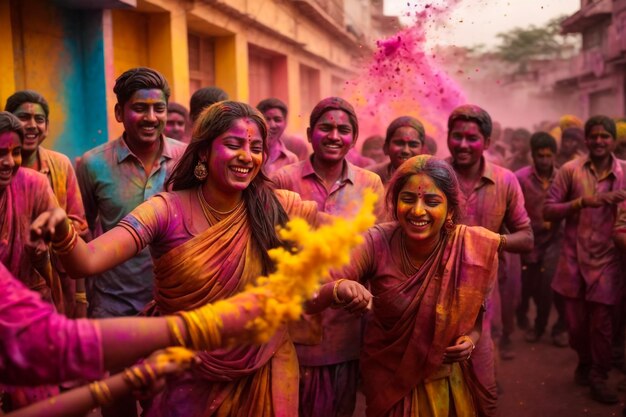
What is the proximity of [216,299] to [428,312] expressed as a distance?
46.3 inches

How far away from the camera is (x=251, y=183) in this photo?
3.55 m

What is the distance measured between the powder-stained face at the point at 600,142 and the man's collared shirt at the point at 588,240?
99mm

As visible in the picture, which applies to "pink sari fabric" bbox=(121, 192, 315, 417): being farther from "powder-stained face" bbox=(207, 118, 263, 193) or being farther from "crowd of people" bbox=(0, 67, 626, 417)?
"powder-stained face" bbox=(207, 118, 263, 193)

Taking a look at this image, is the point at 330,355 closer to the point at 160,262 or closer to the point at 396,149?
the point at 160,262

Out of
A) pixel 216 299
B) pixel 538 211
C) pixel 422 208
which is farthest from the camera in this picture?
pixel 538 211

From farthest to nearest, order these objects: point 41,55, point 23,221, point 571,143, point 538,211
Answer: point 571,143
point 41,55
point 538,211
point 23,221

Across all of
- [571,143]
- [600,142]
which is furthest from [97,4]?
[571,143]

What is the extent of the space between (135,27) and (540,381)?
7656 mm

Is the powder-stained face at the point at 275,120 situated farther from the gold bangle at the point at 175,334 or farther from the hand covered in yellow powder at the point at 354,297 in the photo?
the gold bangle at the point at 175,334

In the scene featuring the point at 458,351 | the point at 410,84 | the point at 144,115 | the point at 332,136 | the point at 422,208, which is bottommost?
the point at 458,351

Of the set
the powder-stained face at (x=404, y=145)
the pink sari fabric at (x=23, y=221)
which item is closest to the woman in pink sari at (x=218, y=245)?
the pink sari fabric at (x=23, y=221)

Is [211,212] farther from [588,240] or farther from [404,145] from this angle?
[588,240]

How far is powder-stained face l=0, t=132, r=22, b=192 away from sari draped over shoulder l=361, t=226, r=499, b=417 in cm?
218

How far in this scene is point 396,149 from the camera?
19.3 ft
